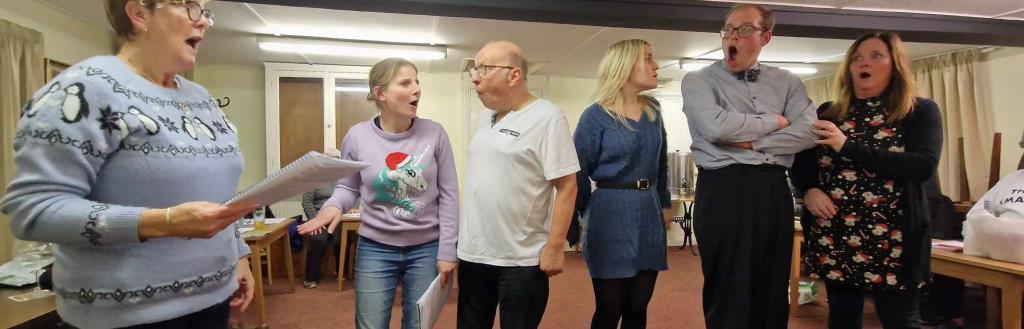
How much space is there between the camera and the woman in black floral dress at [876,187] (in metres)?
1.64

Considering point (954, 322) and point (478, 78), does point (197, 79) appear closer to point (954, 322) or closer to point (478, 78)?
point (478, 78)

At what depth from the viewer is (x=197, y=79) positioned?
5.78m

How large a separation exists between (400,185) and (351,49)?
3648 millimetres

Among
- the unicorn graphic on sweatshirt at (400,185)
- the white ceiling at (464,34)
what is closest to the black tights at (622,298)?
the unicorn graphic on sweatshirt at (400,185)

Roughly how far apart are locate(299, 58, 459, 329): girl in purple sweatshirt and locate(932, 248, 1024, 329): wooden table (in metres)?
2.36

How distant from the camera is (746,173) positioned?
1610 mm

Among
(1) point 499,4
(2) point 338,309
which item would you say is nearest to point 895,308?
(1) point 499,4

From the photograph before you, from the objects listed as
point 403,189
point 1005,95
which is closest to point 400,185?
point 403,189

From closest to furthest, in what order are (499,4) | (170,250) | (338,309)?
1. (170,250)
2. (499,4)
3. (338,309)

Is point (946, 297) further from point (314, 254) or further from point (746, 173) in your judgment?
point (314, 254)

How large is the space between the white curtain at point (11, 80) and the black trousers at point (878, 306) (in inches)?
164

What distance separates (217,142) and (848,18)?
379 centimetres

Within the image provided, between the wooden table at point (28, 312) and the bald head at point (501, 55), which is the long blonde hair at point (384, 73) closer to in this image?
the bald head at point (501, 55)

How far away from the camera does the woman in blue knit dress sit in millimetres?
1798
